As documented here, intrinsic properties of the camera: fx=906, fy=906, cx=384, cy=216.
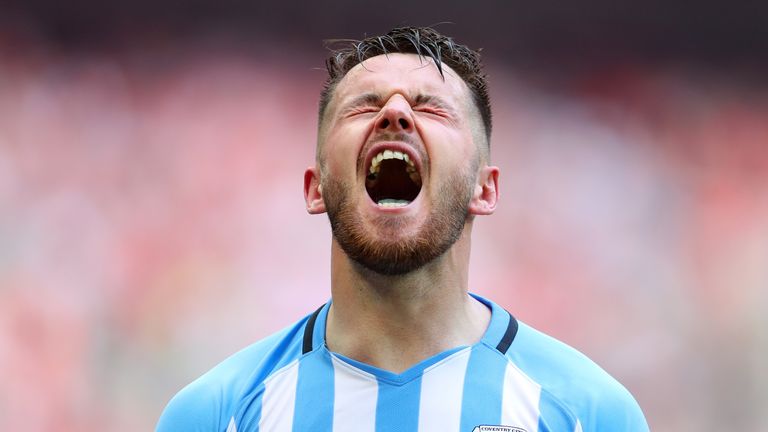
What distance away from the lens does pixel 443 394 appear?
2027mm

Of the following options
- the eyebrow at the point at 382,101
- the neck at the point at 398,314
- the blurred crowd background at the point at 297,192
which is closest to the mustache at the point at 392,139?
the eyebrow at the point at 382,101

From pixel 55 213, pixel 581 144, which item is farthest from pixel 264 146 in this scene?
pixel 581 144

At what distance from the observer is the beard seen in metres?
2.01

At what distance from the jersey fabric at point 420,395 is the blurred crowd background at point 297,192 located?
2.33 m

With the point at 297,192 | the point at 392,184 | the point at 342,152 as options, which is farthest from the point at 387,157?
the point at 297,192

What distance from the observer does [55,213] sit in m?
4.46

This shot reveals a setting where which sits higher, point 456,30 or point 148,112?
point 456,30

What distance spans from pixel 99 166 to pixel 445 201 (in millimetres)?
2903

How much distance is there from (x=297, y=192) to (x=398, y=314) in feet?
8.44

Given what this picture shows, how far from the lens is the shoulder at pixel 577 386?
2008 millimetres

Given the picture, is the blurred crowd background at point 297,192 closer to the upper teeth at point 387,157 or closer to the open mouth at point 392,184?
the open mouth at point 392,184

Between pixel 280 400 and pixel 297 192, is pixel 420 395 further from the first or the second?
pixel 297 192

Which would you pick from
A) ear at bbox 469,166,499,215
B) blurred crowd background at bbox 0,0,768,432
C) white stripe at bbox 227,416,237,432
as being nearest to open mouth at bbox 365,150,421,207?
ear at bbox 469,166,499,215

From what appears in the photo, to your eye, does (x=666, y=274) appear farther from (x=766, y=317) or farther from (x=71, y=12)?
(x=71, y=12)
